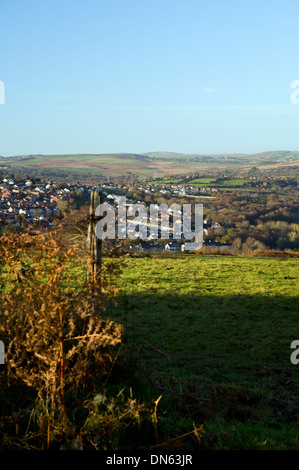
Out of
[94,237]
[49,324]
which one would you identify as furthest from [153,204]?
[49,324]

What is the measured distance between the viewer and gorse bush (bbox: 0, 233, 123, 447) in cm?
308

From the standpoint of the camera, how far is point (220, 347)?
6793 mm

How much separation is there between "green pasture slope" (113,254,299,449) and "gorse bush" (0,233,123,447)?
74 cm

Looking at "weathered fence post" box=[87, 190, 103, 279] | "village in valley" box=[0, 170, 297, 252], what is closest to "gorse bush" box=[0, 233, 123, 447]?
"weathered fence post" box=[87, 190, 103, 279]

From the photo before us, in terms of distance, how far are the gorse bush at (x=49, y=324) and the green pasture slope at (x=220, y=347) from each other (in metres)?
0.74

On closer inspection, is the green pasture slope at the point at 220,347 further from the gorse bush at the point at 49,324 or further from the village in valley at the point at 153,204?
the village in valley at the point at 153,204

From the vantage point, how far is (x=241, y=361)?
20.2 ft

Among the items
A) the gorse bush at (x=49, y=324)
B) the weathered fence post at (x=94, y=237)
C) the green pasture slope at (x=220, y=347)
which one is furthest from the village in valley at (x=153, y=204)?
the gorse bush at (x=49, y=324)

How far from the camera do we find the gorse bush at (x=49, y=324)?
3.08m

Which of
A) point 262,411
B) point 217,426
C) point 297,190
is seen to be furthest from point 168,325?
point 297,190

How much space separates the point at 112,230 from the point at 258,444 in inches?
117

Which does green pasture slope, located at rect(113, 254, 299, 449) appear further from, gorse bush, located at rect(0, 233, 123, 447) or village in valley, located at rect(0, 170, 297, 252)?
village in valley, located at rect(0, 170, 297, 252)

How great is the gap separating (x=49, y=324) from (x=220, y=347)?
4558 millimetres
